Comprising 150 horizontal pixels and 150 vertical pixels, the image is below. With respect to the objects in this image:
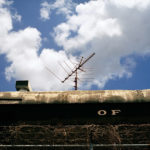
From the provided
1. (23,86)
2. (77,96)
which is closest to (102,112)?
(77,96)

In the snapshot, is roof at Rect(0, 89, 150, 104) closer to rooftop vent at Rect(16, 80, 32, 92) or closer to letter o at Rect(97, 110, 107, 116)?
letter o at Rect(97, 110, 107, 116)

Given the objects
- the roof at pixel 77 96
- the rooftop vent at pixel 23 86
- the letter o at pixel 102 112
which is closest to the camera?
the roof at pixel 77 96

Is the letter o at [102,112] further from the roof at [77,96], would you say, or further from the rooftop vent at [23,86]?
the rooftop vent at [23,86]

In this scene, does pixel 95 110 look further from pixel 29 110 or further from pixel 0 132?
pixel 0 132

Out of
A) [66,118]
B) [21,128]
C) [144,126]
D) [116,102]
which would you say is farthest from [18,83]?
[144,126]

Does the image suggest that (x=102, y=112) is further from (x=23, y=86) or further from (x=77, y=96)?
(x=23, y=86)

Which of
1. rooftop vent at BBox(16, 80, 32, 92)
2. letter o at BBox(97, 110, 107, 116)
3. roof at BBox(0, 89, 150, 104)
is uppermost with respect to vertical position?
rooftop vent at BBox(16, 80, 32, 92)

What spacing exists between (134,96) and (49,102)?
2.81 m

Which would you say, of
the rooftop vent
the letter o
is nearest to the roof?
the letter o

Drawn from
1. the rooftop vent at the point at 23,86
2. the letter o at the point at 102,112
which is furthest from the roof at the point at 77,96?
the rooftop vent at the point at 23,86

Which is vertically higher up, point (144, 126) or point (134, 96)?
point (134, 96)

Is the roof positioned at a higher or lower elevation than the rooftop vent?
lower

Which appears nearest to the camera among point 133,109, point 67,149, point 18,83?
point 67,149

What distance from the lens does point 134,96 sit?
275 inches
